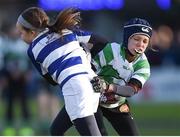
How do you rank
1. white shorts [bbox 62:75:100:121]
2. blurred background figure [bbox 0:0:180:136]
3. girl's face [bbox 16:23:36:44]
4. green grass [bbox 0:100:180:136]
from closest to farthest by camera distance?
1. white shorts [bbox 62:75:100:121]
2. girl's face [bbox 16:23:36:44]
3. green grass [bbox 0:100:180:136]
4. blurred background figure [bbox 0:0:180:136]

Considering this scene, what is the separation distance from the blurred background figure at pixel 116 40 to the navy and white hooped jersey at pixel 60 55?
534 cm

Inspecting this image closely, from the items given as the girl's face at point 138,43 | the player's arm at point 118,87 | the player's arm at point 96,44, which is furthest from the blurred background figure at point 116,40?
the player's arm at point 118,87

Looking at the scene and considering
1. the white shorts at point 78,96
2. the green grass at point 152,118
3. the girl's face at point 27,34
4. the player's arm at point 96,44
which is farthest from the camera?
the green grass at point 152,118

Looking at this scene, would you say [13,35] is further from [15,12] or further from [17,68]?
[15,12]

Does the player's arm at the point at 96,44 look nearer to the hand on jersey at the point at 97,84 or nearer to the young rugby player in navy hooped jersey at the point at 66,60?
the young rugby player in navy hooped jersey at the point at 66,60

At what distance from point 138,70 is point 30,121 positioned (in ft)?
30.0

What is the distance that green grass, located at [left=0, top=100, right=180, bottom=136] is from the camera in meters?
16.2

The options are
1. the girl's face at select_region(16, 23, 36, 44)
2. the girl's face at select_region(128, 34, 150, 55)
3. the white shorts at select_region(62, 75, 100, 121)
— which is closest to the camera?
the white shorts at select_region(62, 75, 100, 121)

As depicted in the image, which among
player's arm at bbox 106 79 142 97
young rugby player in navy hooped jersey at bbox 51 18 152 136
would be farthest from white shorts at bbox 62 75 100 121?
young rugby player in navy hooped jersey at bbox 51 18 152 136

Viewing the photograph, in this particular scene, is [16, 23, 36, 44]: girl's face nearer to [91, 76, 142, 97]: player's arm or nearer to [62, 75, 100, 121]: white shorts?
[62, 75, 100, 121]: white shorts

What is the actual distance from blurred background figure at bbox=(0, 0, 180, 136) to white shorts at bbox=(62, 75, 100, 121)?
5.58 m

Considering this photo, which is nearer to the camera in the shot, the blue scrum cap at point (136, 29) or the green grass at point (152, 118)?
the blue scrum cap at point (136, 29)

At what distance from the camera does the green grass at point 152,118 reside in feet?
53.1

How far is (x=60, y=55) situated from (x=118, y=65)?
2.59 ft
